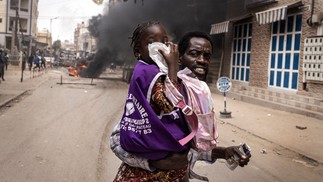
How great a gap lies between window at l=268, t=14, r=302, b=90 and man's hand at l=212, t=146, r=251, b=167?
10.9 m

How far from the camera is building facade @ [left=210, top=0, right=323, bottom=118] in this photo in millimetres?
10945

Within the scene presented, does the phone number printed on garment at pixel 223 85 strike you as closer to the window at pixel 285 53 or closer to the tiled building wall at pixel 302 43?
the tiled building wall at pixel 302 43

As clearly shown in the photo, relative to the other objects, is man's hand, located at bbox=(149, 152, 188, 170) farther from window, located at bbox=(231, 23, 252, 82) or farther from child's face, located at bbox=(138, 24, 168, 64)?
window, located at bbox=(231, 23, 252, 82)

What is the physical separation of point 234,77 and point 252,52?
2572 millimetres

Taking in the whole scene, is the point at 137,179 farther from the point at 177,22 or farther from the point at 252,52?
the point at 177,22

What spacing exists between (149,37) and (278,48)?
40.4 feet

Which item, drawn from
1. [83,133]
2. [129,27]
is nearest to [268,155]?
[83,133]

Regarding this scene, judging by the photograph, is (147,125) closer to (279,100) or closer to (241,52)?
(279,100)

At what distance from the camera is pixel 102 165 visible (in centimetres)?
501

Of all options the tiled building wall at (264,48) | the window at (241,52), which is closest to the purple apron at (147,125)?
the tiled building wall at (264,48)

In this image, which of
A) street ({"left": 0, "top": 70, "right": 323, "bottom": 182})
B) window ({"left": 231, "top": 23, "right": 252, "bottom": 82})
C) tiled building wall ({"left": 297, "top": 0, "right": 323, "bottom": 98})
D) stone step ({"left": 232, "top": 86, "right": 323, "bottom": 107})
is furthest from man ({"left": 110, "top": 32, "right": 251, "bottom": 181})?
window ({"left": 231, "top": 23, "right": 252, "bottom": 82})

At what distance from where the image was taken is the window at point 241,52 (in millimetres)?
15945

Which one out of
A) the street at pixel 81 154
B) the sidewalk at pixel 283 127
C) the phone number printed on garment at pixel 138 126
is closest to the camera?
the phone number printed on garment at pixel 138 126

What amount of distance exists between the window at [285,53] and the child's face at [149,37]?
11.1 metres
